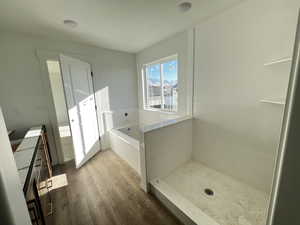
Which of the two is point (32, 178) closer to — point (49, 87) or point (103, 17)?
point (49, 87)

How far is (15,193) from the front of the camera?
36 cm

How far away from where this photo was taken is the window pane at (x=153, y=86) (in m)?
3.02

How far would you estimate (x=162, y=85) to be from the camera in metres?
2.95

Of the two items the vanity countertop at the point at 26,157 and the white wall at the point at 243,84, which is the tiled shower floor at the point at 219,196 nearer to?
the white wall at the point at 243,84

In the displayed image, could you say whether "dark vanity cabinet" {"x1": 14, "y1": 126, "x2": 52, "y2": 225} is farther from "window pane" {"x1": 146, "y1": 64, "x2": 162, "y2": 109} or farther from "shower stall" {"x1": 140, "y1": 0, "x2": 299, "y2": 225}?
"window pane" {"x1": 146, "y1": 64, "x2": 162, "y2": 109}

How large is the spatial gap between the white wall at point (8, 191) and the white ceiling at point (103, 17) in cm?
168

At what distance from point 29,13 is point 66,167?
2394mm

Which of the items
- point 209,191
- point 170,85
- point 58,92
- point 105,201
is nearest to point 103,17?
point 170,85

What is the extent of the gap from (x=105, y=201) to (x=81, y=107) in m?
1.64

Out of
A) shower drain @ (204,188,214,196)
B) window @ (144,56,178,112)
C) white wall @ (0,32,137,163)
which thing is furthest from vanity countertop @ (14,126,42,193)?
window @ (144,56,178,112)

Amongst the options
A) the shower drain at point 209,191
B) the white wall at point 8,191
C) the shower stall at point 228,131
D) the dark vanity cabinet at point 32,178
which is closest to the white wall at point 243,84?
the shower stall at point 228,131

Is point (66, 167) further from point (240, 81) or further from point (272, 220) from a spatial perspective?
point (240, 81)

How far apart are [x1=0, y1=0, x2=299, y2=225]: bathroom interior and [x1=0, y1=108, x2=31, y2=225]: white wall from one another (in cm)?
125

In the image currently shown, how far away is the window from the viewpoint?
264 cm
